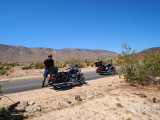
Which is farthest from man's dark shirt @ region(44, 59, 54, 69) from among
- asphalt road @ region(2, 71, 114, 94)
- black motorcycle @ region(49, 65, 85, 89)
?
asphalt road @ region(2, 71, 114, 94)

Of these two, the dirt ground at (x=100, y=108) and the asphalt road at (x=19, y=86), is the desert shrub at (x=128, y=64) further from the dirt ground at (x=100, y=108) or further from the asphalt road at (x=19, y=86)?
the asphalt road at (x=19, y=86)

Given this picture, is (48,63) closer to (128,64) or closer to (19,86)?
(19,86)

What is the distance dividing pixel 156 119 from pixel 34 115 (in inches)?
164

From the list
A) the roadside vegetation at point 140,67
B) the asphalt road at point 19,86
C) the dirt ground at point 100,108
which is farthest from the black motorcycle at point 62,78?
the roadside vegetation at point 140,67

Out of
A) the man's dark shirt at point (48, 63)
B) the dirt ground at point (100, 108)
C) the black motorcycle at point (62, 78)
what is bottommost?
the dirt ground at point (100, 108)

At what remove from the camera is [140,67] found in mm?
7816

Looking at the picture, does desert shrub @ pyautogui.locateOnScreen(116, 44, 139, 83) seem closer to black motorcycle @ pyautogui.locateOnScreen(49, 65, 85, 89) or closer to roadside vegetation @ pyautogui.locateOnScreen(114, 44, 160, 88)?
roadside vegetation @ pyautogui.locateOnScreen(114, 44, 160, 88)

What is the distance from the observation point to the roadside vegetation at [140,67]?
300 inches

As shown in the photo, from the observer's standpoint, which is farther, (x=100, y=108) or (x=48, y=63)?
(x=48, y=63)

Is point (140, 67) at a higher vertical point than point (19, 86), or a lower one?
higher

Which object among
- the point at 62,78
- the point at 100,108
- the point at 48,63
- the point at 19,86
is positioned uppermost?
the point at 48,63

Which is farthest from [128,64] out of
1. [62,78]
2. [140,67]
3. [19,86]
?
[19,86]

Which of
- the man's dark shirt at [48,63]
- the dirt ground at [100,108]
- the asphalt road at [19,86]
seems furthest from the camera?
the man's dark shirt at [48,63]

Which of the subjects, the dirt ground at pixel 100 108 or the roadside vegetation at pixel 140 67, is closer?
the dirt ground at pixel 100 108
